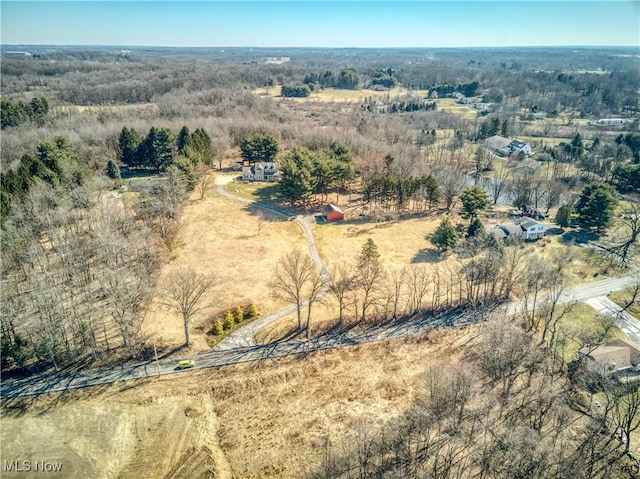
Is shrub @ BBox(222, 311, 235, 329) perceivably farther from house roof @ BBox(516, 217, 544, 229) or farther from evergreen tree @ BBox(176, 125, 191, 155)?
A: evergreen tree @ BBox(176, 125, 191, 155)

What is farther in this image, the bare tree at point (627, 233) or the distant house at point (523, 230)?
the distant house at point (523, 230)

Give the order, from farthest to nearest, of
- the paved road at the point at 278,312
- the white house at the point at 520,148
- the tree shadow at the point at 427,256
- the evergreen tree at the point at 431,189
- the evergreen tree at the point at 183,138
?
the white house at the point at 520,148 → the evergreen tree at the point at 183,138 → the evergreen tree at the point at 431,189 → the tree shadow at the point at 427,256 → the paved road at the point at 278,312

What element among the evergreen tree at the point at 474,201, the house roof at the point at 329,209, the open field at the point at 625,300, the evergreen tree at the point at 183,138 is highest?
the evergreen tree at the point at 183,138

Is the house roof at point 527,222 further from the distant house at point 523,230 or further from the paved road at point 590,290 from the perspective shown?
the paved road at point 590,290

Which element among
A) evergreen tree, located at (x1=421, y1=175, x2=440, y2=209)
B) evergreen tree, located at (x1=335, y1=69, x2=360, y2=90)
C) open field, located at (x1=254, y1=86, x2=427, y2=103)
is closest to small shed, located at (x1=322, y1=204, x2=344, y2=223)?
evergreen tree, located at (x1=421, y1=175, x2=440, y2=209)

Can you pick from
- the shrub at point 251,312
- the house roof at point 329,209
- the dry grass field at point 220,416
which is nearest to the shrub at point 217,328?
the shrub at point 251,312

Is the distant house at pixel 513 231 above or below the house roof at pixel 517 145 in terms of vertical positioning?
below

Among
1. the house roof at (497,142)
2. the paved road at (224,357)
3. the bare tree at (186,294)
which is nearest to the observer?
the paved road at (224,357)
